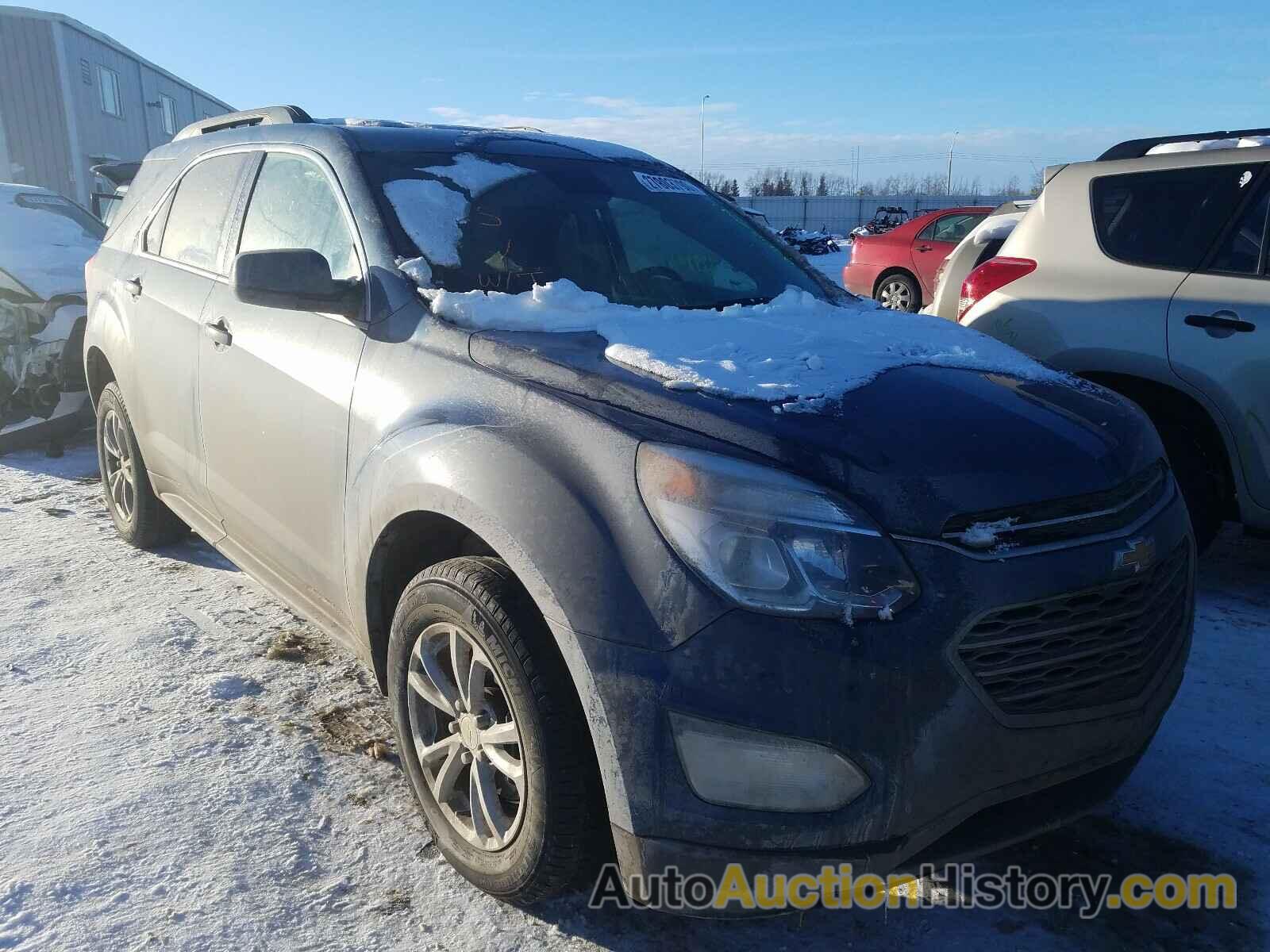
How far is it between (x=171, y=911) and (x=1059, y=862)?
2.12 meters

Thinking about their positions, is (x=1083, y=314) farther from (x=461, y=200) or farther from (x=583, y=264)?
(x=461, y=200)

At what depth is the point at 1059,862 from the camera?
2357 mm

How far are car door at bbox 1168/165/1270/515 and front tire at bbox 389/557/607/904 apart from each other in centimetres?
313

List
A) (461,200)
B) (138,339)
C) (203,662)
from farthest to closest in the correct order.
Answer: (138,339)
(203,662)
(461,200)

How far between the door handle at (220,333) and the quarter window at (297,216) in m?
0.29

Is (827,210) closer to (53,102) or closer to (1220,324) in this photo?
(53,102)

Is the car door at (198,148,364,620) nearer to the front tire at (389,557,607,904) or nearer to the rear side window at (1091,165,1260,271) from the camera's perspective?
the front tire at (389,557,607,904)

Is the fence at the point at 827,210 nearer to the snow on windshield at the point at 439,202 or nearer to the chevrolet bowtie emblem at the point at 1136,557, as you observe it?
the snow on windshield at the point at 439,202

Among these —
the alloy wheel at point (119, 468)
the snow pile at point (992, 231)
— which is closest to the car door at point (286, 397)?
the alloy wheel at point (119, 468)

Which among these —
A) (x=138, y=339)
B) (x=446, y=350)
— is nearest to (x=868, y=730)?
(x=446, y=350)

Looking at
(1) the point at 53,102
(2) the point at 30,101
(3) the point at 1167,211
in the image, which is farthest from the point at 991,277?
(2) the point at 30,101

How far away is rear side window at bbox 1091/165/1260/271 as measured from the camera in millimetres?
3973

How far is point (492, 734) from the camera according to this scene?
2104 mm
